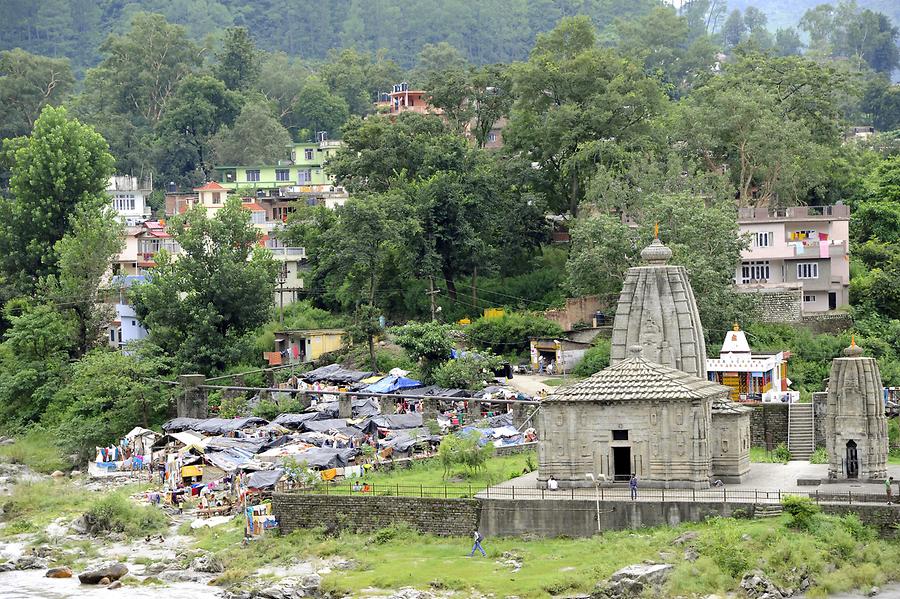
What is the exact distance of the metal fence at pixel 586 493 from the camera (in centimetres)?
4338

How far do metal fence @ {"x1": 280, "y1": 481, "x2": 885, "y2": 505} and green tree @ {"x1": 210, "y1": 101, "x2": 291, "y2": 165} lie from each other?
67.1 meters

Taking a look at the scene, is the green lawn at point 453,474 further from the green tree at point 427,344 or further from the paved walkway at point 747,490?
the green tree at point 427,344

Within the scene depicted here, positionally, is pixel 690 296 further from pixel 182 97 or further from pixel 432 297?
pixel 182 97

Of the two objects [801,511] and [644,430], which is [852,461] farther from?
[644,430]

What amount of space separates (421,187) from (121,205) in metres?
34.1

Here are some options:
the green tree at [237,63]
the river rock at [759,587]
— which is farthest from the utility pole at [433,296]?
the green tree at [237,63]

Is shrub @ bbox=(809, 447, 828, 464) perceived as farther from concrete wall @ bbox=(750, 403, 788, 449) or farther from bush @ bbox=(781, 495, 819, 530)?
bush @ bbox=(781, 495, 819, 530)

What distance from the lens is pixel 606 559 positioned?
41812mm

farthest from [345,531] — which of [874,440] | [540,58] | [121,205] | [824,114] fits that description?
[121,205]

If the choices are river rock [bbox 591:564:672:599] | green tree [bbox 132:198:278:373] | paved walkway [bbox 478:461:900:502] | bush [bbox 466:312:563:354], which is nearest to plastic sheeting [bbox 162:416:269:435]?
green tree [bbox 132:198:278:373]

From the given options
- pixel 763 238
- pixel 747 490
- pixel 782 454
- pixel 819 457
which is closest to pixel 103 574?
pixel 747 490

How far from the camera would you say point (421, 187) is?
74.9 m

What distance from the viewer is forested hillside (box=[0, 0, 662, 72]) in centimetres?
17212

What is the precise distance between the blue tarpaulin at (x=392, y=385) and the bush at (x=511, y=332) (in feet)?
19.2
